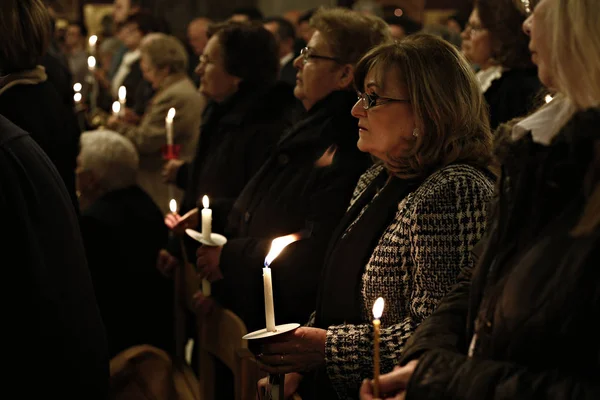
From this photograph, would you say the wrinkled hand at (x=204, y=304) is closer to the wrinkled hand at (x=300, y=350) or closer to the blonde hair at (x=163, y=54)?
the wrinkled hand at (x=300, y=350)

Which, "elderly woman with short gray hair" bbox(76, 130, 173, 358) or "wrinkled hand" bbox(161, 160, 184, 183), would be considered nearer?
"elderly woman with short gray hair" bbox(76, 130, 173, 358)

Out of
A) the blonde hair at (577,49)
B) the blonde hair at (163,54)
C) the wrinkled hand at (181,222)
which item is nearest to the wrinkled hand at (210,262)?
the wrinkled hand at (181,222)

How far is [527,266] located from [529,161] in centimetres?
19

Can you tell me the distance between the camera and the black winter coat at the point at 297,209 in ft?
9.56

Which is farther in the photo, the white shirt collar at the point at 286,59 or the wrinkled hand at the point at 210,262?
the white shirt collar at the point at 286,59

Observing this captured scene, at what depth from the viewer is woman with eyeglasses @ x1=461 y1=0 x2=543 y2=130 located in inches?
147

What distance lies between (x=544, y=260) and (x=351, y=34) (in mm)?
1837

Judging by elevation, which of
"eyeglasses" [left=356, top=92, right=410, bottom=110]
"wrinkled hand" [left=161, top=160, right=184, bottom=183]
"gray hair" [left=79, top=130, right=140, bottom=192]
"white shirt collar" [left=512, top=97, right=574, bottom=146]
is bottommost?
"wrinkled hand" [left=161, top=160, right=184, bottom=183]

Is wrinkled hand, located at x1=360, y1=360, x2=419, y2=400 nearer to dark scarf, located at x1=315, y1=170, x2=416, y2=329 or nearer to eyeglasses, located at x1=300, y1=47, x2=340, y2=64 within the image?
dark scarf, located at x1=315, y1=170, x2=416, y2=329

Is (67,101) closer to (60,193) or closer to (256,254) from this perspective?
(256,254)

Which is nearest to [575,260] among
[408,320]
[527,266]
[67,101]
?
[527,266]

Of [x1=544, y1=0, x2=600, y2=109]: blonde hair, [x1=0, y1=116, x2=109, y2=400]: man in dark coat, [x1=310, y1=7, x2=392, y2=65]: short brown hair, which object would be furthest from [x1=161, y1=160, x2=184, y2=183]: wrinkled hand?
[x1=544, y1=0, x2=600, y2=109]: blonde hair

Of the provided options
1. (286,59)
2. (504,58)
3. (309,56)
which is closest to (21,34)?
(309,56)

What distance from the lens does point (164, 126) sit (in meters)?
6.09
